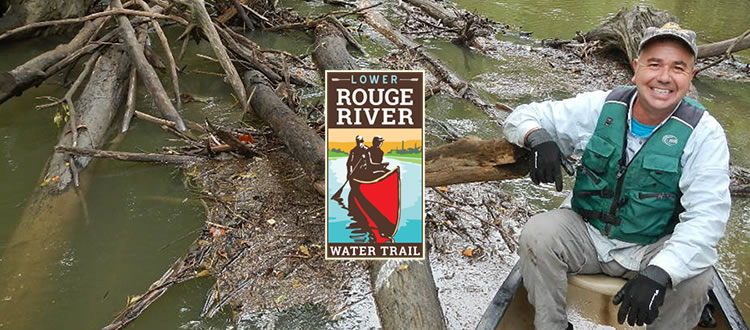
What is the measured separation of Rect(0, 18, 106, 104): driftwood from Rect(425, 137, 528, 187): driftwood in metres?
3.98

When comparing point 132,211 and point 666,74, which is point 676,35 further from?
point 132,211

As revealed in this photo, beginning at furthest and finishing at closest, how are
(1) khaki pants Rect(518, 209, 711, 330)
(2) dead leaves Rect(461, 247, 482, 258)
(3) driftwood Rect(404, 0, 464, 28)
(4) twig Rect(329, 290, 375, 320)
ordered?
(3) driftwood Rect(404, 0, 464, 28)
(2) dead leaves Rect(461, 247, 482, 258)
(4) twig Rect(329, 290, 375, 320)
(1) khaki pants Rect(518, 209, 711, 330)

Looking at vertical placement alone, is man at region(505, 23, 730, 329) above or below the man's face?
below

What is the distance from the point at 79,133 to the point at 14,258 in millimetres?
1534

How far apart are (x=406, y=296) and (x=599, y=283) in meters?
0.94

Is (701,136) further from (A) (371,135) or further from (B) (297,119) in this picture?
(B) (297,119)

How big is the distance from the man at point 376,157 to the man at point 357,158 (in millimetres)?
19

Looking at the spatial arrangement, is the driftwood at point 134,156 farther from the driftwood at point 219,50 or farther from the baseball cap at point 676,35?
the baseball cap at point 676,35

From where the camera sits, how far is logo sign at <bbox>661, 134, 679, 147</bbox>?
7.87 feet

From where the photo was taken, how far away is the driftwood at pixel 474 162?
9.05 feet

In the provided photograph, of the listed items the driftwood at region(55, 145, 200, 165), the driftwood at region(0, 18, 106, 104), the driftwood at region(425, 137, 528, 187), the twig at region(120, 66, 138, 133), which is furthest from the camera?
the twig at region(120, 66, 138, 133)

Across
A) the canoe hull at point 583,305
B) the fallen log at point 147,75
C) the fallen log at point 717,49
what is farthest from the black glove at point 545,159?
the fallen log at point 717,49

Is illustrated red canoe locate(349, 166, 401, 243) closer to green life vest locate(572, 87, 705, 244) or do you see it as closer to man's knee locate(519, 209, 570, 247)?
man's knee locate(519, 209, 570, 247)

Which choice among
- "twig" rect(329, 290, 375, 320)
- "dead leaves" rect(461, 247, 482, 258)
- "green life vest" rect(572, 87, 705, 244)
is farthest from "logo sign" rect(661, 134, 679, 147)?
"twig" rect(329, 290, 375, 320)
